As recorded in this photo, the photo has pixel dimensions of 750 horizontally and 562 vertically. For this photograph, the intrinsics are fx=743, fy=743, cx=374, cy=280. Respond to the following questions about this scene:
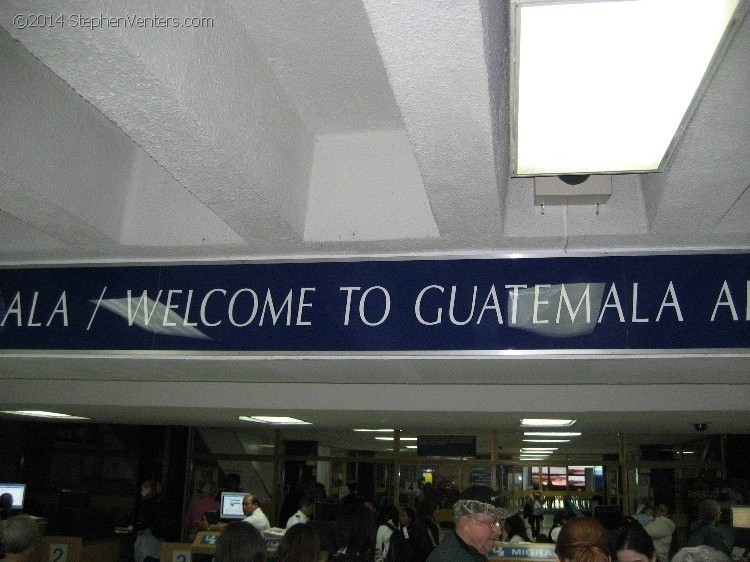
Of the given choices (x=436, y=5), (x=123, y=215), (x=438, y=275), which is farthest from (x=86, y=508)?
(x=436, y=5)

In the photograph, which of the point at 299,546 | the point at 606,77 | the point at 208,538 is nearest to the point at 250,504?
the point at 208,538

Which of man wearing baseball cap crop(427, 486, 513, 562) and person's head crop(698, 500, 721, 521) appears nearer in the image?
man wearing baseball cap crop(427, 486, 513, 562)

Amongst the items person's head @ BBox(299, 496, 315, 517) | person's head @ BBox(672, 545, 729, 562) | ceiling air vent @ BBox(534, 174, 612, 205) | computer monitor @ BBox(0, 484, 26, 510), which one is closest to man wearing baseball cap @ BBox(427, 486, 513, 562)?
person's head @ BBox(672, 545, 729, 562)

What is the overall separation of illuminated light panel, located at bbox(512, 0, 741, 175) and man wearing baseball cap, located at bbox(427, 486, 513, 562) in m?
1.56

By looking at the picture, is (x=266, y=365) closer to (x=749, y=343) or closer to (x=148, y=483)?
(x=749, y=343)

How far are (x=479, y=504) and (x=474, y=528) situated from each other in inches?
3.6

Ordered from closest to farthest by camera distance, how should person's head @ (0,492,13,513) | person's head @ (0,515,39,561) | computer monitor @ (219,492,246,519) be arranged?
person's head @ (0,515,39,561)
person's head @ (0,492,13,513)
computer monitor @ (219,492,246,519)

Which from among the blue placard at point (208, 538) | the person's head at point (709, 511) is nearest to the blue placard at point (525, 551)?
the person's head at point (709, 511)

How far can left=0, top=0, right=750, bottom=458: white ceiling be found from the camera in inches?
64.0

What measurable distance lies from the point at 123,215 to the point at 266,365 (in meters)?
0.97

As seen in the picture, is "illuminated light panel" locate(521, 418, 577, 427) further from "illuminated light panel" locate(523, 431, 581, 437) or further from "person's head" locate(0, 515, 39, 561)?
"person's head" locate(0, 515, 39, 561)

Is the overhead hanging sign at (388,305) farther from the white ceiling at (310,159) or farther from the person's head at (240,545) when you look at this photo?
the person's head at (240,545)

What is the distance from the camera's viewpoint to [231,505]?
8.77m

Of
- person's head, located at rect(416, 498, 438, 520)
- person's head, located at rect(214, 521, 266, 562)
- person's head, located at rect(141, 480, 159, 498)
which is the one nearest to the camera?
person's head, located at rect(214, 521, 266, 562)
